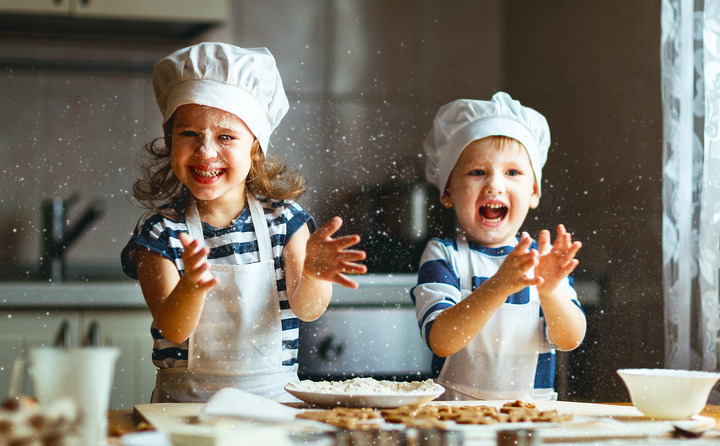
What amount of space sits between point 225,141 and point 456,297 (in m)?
0.24

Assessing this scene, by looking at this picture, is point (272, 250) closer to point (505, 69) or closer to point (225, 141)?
point (225, 141)

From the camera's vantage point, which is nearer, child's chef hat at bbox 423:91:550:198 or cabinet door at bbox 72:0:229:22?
child's chef hat at bbox 423:91:550:198

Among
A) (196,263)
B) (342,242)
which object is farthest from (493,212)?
(196,263)

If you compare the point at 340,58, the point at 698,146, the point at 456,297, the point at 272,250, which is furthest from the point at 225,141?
the point at 340,58

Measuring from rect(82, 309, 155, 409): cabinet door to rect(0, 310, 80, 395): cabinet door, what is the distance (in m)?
0.03

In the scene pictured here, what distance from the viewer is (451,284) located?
27.4 inches

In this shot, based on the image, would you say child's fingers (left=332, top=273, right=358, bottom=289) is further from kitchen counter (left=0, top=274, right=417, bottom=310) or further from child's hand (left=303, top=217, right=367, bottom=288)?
kitchen counter (left=0, top=274, right=417, bottom=310)

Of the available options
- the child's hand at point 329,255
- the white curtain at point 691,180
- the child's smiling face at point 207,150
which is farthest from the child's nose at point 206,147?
the white curtain at point 691,180

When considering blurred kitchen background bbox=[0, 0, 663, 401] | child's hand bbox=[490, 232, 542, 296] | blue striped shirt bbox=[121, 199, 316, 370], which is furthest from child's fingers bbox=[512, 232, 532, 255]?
blurred kitchen background bbox=[0, 0, 663, 401]

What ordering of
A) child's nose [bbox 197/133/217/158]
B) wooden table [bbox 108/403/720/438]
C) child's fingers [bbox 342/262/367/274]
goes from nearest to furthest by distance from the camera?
wooden table [bbox 108/403/720/438], child's fingers [bbox 342/262/367/274], child's nose [bbox 197/133/217/158]

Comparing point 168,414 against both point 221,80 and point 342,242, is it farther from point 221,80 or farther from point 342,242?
point 221,80

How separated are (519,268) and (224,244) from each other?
0.25 meters

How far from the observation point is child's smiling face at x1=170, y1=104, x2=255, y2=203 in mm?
625

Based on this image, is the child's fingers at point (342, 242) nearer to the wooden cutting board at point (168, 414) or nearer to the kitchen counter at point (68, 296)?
the wooden cutting board at point (168, 414)
